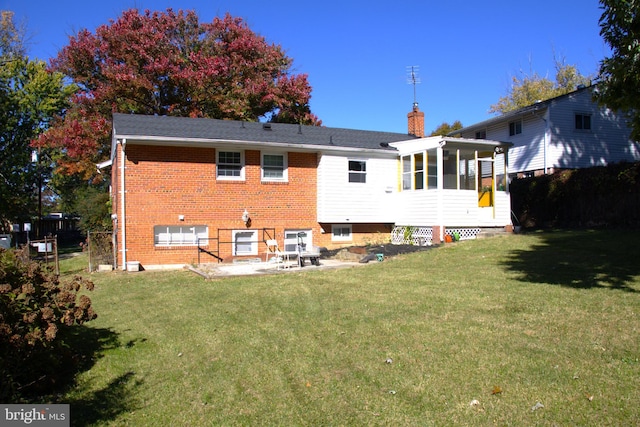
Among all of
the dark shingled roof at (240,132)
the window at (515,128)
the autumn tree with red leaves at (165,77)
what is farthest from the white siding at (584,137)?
the autumn tree with red leaves at (165,77)

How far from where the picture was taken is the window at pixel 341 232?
17359 millimetres

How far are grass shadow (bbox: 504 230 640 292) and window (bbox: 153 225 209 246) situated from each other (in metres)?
9.36

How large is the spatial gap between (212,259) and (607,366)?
12.5m

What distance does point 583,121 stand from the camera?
2366cm

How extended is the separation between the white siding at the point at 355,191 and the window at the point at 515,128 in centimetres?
1063

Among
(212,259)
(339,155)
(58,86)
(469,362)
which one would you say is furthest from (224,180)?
(58,86)

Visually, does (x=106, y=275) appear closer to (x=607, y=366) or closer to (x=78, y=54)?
(x=607, y=366)

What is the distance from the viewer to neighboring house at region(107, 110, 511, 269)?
48.3 feet

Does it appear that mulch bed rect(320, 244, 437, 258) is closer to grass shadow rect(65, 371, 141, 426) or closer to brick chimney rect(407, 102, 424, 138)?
brick chimney rect(407, 102, 424, 138)

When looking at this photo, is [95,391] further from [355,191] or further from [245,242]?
[355,191]

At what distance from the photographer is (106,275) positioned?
44.5 ft

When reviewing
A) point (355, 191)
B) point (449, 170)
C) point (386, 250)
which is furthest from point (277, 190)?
→ point (449, 170)

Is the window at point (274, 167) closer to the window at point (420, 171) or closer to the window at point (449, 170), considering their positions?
the window at point (420, 171)

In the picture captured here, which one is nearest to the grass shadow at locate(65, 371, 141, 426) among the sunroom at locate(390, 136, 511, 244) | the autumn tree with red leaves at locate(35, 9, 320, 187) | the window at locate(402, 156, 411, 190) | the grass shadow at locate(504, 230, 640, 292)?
the grass shadow at locate(504, 230, 640, 292)
